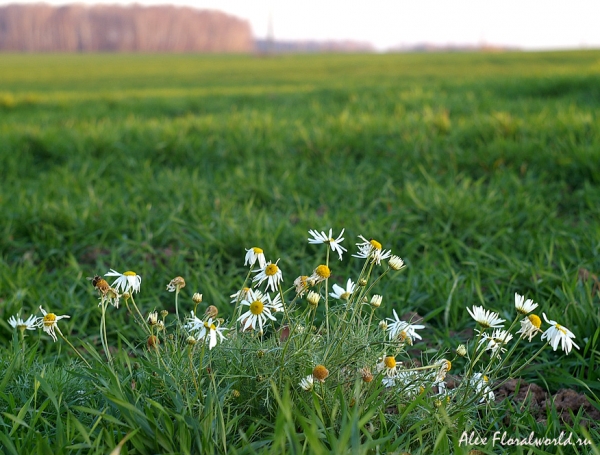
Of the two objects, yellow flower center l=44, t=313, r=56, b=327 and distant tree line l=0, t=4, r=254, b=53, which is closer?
yellow flower center l=44, t=313, r=56, b=327

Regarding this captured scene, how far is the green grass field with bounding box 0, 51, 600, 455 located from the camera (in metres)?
1.40

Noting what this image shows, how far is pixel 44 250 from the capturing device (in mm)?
3252

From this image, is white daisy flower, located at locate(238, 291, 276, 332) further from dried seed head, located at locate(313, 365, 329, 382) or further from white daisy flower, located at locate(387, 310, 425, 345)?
white daisy flower, located at locate(387, 310, 425, 345)

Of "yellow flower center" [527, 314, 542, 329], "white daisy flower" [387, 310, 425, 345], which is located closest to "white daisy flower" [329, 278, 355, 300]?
"white daisy flower" [387, 310, 425, 345]

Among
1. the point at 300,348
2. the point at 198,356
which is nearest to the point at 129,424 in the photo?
the point at 198,356

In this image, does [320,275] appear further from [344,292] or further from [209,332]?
[209,332]

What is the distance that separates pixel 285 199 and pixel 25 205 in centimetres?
172

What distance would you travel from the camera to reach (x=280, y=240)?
3.12m

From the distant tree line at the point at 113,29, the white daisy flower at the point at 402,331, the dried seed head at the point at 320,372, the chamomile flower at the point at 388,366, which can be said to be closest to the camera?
the dried seed head at the point at 320,372

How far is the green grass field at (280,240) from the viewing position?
1.40 meters

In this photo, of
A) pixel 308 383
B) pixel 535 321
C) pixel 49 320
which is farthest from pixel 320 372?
pixel 49 320

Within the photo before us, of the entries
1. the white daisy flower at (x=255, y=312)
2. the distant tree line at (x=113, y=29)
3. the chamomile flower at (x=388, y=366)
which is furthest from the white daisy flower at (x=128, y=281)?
the distant tree line at (x=113, y=29)

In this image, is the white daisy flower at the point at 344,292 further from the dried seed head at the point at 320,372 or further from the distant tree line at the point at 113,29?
the distant tree line at the point at 113,29

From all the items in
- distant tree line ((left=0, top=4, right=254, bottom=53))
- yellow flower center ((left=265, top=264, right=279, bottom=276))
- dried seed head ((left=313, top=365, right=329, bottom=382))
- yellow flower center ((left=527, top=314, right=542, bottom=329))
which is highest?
distant tree line ((left=0, top=4, right=254, bottom=53))
